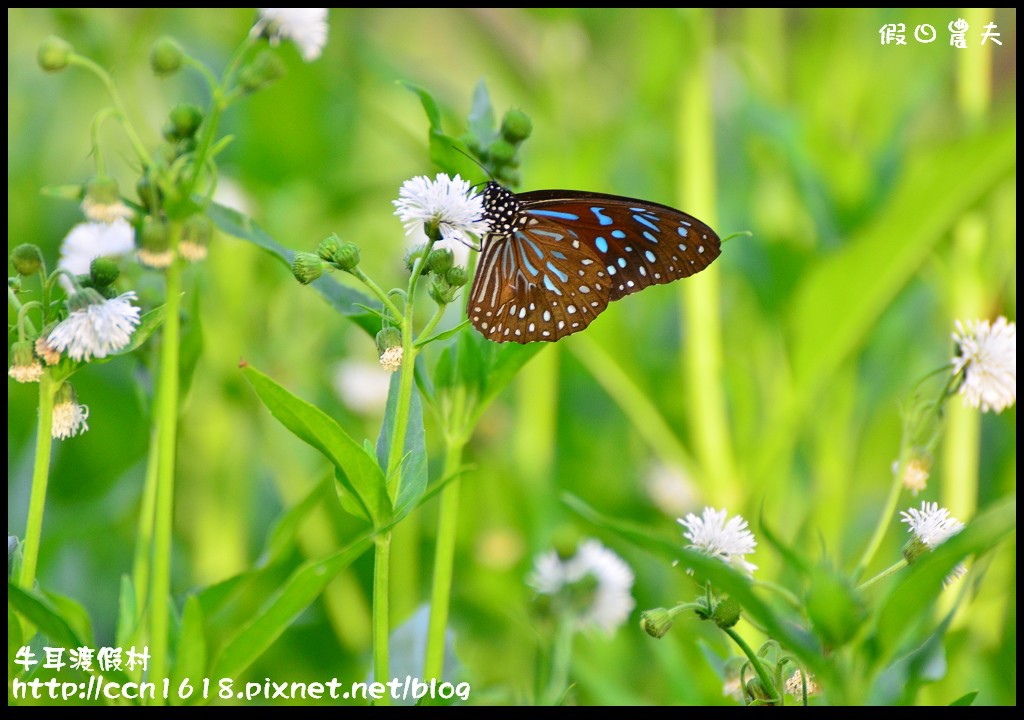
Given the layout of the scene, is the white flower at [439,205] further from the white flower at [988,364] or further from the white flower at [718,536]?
the white flower at [988,364]

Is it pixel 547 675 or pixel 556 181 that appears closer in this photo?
pixel 547 675

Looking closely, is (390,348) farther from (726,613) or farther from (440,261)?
(726,613)

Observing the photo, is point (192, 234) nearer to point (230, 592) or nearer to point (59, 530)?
point (230, 592)

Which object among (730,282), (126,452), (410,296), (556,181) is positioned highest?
(730,282)

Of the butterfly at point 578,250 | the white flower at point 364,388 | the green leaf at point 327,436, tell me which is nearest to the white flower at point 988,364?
the butterfly at point 578,250

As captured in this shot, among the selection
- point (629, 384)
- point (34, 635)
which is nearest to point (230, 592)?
point (34, 635)

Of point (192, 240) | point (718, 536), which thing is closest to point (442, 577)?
point (718, 536)
